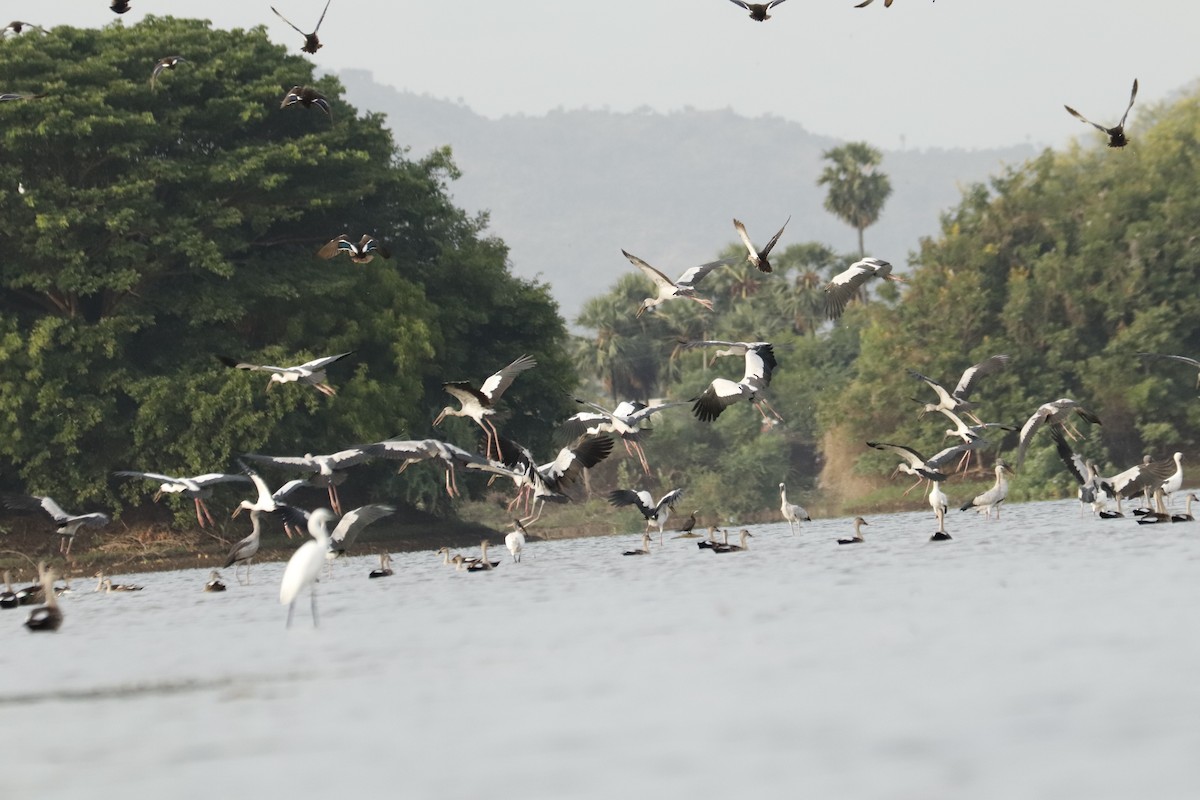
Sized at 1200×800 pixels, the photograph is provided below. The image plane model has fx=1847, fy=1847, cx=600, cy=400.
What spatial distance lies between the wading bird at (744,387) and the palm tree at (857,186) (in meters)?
70.3

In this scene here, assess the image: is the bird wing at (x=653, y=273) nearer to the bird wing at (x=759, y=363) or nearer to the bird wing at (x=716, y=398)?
the bird wing at (x=759, y=363)

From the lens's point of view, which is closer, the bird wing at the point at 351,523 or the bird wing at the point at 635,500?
the bird wing at the point at 351,523

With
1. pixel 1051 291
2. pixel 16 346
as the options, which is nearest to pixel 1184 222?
pixel 1051 291

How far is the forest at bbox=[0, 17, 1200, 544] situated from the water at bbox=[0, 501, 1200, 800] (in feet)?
67.3

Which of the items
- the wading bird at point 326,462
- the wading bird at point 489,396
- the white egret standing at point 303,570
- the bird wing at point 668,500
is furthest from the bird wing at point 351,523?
the white egret standing at point 303,570

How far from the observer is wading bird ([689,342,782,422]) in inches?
1056

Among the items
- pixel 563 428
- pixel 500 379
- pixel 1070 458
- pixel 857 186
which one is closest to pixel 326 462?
pixel 563 428

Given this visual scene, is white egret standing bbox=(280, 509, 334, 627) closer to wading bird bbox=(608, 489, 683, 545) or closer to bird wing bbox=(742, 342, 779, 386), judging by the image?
bird wing bbox=(742, 342, 779, 386)

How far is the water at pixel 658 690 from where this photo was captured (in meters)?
10.6

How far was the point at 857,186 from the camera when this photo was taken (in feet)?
320

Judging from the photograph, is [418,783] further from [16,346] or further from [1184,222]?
[1184,222]

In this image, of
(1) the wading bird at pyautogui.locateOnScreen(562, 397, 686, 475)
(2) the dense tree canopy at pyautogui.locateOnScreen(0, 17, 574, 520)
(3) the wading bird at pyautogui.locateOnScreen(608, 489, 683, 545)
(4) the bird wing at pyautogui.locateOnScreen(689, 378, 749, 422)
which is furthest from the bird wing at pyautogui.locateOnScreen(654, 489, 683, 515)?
(2) the dense tree canopy at pyautogui.locateOnScreen(0, 17, 574, 520)

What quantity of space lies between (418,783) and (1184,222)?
61.8m

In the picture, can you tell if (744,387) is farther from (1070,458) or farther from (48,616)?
(48,616)
